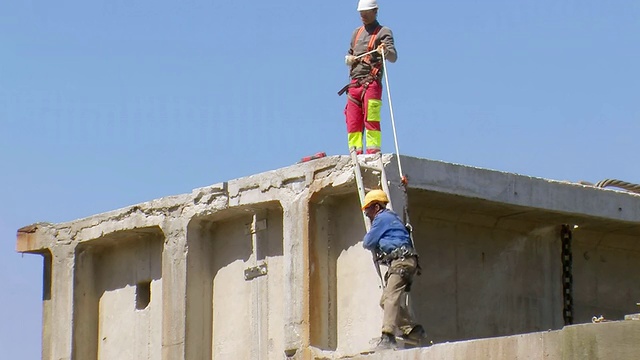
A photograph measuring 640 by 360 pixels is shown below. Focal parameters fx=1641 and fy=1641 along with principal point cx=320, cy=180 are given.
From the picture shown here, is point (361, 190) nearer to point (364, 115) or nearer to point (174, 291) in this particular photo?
point (364, 115)

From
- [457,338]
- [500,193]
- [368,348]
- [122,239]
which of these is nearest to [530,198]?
[500,193]

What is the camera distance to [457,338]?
1688cm

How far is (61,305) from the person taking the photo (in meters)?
18.6

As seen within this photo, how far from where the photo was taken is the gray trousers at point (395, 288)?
557 inches

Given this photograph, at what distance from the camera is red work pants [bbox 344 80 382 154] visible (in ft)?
52.3

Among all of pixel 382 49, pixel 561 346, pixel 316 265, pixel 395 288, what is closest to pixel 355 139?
pixel 382 49

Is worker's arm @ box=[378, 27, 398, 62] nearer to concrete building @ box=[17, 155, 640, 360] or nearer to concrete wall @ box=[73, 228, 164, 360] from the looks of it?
concrete building @ box=[17, 155, 640, 360]

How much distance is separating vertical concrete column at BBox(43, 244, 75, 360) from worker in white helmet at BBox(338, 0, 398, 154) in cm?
417

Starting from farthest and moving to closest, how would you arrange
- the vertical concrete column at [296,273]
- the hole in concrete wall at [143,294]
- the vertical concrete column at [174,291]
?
the hole in concrete wall at [143,294], the vertical concrete column at [174,291], the vertical concrete column at [296,273]

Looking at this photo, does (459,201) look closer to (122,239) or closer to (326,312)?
(326,312)

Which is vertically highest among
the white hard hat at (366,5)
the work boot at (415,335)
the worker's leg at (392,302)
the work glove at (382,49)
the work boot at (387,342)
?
the white hard hat at (366,5)

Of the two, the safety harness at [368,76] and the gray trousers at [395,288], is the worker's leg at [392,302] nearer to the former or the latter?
the gray trousers at [395,288]

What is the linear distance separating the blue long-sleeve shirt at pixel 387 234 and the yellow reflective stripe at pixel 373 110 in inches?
73.7

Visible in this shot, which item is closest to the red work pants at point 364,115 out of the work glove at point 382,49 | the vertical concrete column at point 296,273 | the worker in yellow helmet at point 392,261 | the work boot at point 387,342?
the work glove at point 382,49
